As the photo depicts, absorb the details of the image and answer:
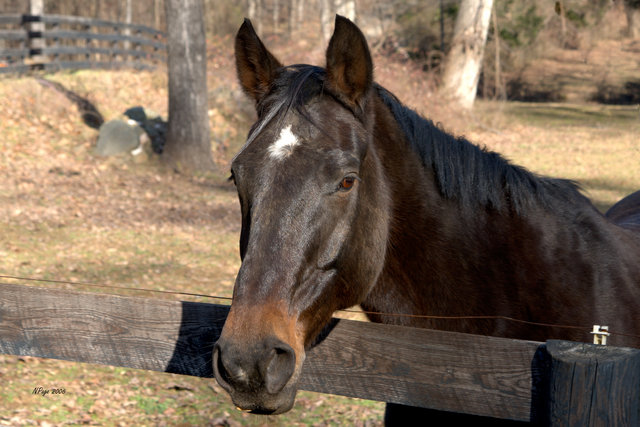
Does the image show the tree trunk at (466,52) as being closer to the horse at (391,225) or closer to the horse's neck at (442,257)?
the horse at (391,225)

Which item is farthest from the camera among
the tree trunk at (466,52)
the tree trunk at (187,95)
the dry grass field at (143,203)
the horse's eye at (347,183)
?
the tree trunk at (466,52)

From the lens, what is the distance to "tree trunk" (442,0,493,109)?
18500 millimetres

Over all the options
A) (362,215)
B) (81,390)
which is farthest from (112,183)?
(362,215)

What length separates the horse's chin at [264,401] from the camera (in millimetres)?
1914

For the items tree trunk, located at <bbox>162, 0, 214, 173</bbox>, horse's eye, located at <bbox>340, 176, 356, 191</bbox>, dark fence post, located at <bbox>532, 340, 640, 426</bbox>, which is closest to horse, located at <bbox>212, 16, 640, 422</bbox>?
horse's eye, located at <bbox>340, 176, 356, 191</bbox>

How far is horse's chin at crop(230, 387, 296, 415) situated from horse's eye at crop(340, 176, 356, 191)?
2.49 ft

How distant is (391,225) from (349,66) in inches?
27.1

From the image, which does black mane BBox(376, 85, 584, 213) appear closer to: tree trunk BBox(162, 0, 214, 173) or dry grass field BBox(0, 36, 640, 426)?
dry grass field BBox(0, 36, 640, 426)

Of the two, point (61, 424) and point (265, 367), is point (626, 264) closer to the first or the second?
point (265, 367)

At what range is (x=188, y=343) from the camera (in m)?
2.67

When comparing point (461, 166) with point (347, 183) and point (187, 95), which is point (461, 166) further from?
point (187, 95)

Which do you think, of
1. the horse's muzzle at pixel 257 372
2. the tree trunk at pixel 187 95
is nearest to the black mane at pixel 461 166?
the horse's muzzle at pixel 257 372

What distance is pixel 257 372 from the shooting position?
1.88m

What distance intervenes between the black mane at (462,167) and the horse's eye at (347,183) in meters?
0.51
